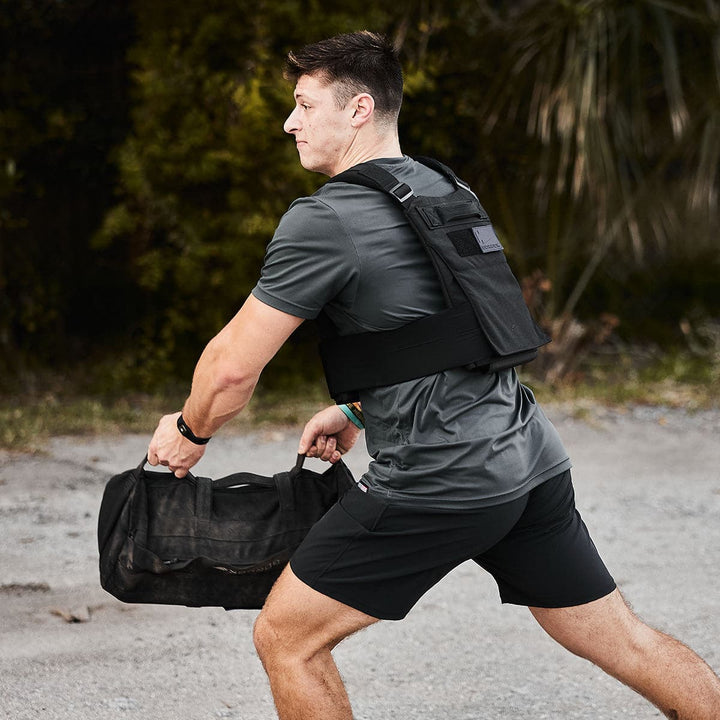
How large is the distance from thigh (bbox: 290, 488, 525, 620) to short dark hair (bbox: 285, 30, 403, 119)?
82cm

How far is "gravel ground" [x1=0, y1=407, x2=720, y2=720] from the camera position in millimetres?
3238

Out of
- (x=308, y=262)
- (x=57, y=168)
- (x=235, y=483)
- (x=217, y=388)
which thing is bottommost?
(x=57, y=168)

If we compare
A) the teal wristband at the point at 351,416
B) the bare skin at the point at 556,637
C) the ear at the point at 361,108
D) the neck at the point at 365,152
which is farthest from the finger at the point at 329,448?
the ear at the point at 361,108

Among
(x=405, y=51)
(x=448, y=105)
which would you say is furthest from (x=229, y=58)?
(x=448, y=105)

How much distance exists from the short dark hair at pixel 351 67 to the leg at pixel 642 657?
3.77 feet

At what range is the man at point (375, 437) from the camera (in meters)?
2.26

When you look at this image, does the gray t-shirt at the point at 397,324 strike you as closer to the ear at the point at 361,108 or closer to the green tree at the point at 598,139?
the ear at the point at 361,108

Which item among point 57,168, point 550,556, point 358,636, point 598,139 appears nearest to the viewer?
point 550,556

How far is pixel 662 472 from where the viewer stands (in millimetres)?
5906

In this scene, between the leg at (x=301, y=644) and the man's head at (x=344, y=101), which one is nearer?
the leg at (x=301, y=644)

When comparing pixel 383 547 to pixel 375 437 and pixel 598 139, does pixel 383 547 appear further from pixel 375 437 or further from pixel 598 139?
pixel 598 139

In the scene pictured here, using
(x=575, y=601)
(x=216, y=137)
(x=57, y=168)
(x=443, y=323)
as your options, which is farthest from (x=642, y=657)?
(x=57, y=168)

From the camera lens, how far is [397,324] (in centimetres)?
231

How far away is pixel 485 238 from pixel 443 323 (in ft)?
0.74
